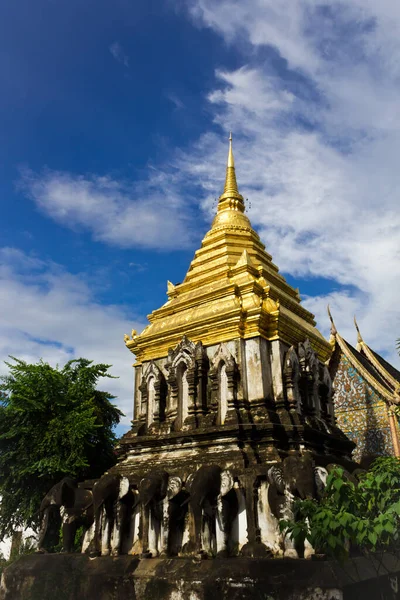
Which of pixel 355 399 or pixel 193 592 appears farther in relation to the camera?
pixel 355 399

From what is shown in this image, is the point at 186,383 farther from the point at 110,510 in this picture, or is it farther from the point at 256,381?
the point at 110,510

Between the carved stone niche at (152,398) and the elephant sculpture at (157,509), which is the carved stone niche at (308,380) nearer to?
the carved stone niche at (152,398)

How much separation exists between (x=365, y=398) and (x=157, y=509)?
7938 millimetres

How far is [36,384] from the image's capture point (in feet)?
59.9

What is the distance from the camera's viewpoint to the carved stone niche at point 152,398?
11.7 m

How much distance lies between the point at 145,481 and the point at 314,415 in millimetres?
4445

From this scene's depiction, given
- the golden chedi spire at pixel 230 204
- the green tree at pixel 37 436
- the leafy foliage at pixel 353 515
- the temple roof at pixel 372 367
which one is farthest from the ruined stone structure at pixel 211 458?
the green tree at pixel 37 436

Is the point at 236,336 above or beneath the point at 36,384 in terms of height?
beneath

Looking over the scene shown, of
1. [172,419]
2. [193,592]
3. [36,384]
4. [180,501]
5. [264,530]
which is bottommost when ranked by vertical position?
[193,592]

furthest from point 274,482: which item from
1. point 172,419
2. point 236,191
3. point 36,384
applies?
point 36,384

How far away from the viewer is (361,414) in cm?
1472

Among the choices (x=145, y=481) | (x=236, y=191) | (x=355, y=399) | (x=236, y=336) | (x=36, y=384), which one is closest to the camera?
(x=145, y=481)

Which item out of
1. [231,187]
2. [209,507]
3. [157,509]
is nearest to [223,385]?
[209,507]

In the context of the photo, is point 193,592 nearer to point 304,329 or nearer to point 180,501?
point 180,501
